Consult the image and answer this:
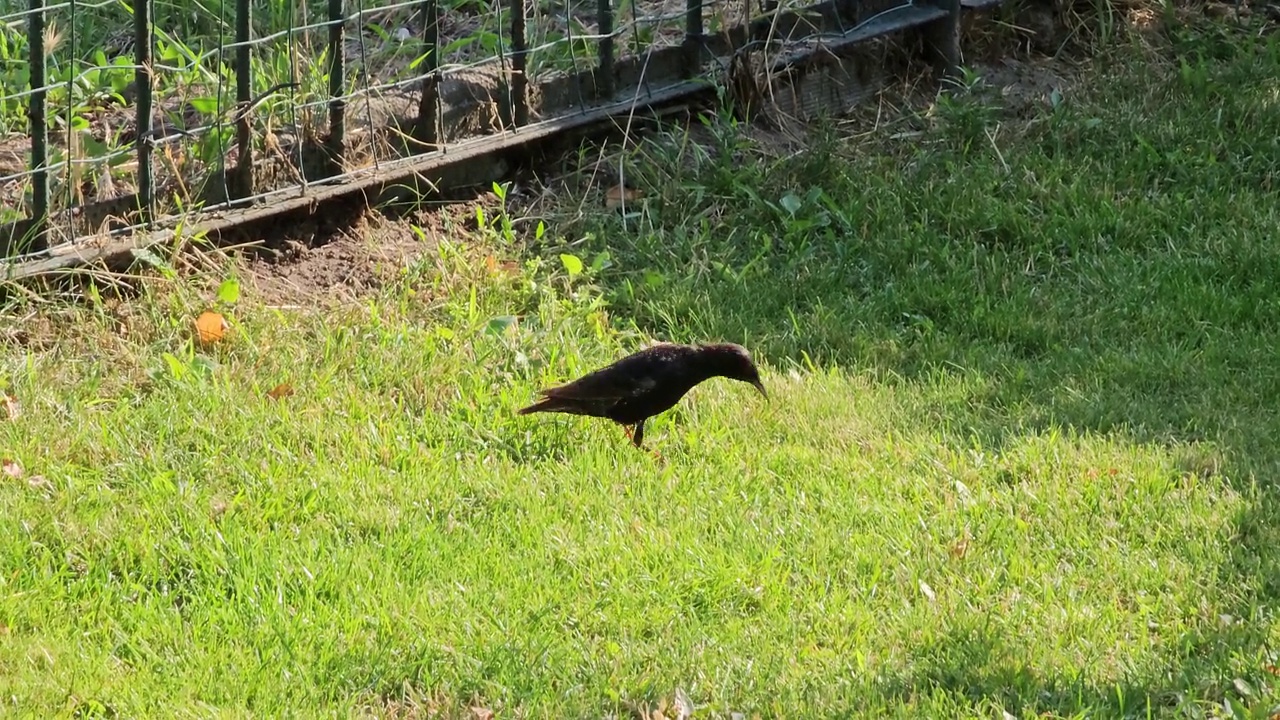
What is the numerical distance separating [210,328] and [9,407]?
74cm

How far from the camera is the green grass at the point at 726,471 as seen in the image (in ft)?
12.8

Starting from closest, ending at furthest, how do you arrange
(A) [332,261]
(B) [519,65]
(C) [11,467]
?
(C) [11,467]
(A) [332,261]
(B) [519,65]

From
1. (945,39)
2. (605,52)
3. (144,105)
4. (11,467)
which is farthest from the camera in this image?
(945,39)

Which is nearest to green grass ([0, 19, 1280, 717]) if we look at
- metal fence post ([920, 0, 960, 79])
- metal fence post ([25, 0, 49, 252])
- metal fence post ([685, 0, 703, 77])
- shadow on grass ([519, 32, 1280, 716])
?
shadow on grass ([519, 32, 1280, 716])

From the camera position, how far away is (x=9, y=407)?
4.91 m

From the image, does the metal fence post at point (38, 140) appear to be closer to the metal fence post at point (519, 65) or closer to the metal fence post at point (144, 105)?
the metal fence post at point (144, 105)

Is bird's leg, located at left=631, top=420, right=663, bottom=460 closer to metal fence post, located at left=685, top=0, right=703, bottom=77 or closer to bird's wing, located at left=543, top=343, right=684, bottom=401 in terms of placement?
bird's wing, located at left=543, top=343, right=684, bottom=401

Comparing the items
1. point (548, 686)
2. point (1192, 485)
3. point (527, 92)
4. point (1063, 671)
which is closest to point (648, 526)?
point (548, 686)

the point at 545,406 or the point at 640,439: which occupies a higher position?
the point at 545,406

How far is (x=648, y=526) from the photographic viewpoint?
4.54 metres

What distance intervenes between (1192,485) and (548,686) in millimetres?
2109

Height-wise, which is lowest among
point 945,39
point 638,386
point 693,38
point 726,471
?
point 726,471

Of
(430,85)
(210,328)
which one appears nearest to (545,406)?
(210,328)

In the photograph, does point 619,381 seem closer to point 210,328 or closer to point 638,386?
point 638,386
